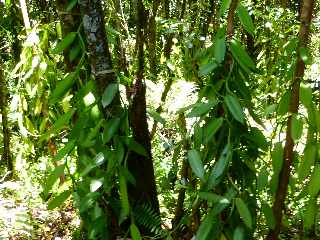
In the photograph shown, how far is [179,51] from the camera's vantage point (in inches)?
108

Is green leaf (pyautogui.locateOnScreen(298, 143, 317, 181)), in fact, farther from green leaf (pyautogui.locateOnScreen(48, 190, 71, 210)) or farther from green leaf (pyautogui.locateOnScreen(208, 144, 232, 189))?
green leaf (pyautogui.locateOnScreen(48, 190, 71, 210))

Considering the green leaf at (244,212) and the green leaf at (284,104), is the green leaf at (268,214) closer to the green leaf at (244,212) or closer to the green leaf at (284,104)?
the green leaf at (244,212)

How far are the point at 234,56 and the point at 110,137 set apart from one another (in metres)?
0.37

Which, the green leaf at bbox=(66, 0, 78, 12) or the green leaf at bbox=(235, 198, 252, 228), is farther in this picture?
the green leaf at bbox=(66, 0, 78, 12)

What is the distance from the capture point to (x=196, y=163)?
115cm

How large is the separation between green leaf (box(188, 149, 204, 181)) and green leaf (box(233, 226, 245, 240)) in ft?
0.47

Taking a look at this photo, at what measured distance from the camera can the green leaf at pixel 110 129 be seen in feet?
3.99

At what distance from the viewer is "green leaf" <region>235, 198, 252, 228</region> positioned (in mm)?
1045

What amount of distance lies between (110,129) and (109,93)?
0.09 m

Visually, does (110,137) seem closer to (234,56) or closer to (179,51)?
(234,56)

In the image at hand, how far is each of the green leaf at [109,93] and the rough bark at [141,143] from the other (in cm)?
10

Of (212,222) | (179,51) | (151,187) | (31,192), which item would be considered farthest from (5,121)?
(212,222)


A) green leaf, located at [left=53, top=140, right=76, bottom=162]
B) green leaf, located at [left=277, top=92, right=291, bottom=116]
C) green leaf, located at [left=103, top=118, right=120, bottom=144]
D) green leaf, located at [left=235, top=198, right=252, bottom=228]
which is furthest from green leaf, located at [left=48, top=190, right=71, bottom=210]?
green leaf, located at [left=277, top=92, right=291, bottom=116]

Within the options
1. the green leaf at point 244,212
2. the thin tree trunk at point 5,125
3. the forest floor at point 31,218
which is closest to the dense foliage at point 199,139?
the green leaf at point 244,212
